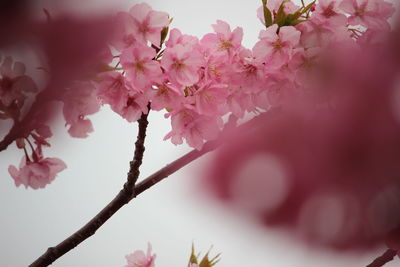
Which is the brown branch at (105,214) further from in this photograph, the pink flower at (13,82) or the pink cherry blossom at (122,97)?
the pink flower at (13,82)

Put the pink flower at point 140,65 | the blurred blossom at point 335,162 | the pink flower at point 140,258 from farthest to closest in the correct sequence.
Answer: the pink flower at point 140,258 → the pink flower at point 140,65 → the blurred blossom at point 335,162

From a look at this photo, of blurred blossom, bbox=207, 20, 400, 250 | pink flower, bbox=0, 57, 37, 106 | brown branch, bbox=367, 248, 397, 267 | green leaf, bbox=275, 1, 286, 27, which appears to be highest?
green leaf, bbox=275, 1, 286, 27

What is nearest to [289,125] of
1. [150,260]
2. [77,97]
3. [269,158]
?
[269,158]

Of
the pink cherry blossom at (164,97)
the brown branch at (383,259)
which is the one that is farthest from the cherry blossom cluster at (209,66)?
the brown branch at (383,259)

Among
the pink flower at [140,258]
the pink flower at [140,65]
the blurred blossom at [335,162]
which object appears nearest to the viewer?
the blurred blossom at [335,162]

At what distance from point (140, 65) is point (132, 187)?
201 millimetres

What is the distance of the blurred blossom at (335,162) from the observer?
372mm

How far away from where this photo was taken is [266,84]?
1.91ft

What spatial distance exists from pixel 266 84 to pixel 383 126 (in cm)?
24

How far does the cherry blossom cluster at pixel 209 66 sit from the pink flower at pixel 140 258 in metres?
0.33

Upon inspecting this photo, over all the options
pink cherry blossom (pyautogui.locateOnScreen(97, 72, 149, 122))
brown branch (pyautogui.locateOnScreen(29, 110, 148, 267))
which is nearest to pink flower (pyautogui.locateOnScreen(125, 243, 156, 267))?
brown branch (pyautogui.locateOnScreen(29, 110, 148, 267))

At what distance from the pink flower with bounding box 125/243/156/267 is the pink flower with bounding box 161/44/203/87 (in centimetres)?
45

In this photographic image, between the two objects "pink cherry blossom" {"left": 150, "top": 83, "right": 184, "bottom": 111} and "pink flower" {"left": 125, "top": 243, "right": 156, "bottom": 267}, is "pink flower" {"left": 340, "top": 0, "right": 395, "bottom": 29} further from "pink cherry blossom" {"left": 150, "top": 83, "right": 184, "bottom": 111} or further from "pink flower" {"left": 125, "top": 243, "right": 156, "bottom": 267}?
"pink flower" {"left": 125, "top": 243, "right": 156, "bottom": 267}

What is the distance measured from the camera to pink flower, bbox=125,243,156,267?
0.86m
